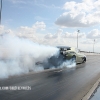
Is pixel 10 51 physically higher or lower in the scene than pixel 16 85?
higher

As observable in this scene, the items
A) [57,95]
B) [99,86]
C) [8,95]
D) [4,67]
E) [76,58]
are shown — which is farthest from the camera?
[76,58]

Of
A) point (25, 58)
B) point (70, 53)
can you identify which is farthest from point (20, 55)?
point (70, 53)

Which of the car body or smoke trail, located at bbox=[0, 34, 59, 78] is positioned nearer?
smoke trail, located at bbox=[0, 34, 59, 78]

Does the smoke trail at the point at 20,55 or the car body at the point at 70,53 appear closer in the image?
the smoke trail at the point at 20,55

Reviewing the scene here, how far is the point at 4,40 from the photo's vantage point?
1272 cm

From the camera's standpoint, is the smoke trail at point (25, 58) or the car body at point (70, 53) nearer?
the smoke trail at point (25, 58)

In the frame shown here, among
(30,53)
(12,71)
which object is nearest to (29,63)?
(30,53)

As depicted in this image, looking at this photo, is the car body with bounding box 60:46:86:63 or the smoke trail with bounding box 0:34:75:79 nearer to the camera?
the smoke trail with bounding box 0:34:75:79

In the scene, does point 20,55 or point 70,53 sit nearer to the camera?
point 20,55

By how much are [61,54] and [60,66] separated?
1190 millimetres

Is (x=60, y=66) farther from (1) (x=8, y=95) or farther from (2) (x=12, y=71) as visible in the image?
(1) (x=8, y=95)

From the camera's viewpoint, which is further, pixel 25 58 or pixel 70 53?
pixel 70 53

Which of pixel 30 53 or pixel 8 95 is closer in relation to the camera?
pixel 8 95

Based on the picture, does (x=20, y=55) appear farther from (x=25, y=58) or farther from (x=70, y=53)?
(x=70, y=53)
